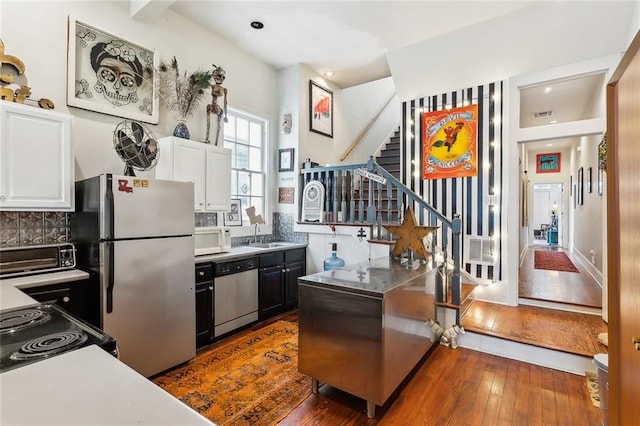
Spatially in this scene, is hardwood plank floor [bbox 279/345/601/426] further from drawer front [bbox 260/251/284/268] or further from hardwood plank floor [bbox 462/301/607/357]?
drawer front [bbox 260/251/284/268]

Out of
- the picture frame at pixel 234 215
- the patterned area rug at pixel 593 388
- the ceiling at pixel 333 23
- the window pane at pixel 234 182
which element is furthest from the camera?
the window pane at pixel 234 182

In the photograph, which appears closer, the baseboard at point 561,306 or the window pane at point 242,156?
the baseboard at point 561,306

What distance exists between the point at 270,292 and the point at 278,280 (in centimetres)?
21

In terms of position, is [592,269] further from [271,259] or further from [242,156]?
[242,156]

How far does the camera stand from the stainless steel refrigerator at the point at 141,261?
2492mm

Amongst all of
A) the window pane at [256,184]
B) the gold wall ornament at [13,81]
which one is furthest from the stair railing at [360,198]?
the gold wall ornament at [13,81]

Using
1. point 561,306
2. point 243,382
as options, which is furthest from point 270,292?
point 561,306

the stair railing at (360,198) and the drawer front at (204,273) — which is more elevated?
the stair railing at (360,198)

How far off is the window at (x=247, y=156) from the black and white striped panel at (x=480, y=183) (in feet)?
8.20

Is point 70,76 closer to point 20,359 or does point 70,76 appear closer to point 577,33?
point 20,359

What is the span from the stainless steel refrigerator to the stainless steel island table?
125cm

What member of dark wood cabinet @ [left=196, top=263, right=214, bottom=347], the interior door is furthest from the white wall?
the interior door

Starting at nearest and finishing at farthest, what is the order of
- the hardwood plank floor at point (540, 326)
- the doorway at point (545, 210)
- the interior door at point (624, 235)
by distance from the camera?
the interior door at point (624, 235) < the hardwood plank floor at point (540, 326) < the doorway at point (545, 210)

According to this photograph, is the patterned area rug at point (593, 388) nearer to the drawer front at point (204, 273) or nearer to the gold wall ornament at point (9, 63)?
the drawer front at point (204, 273)
